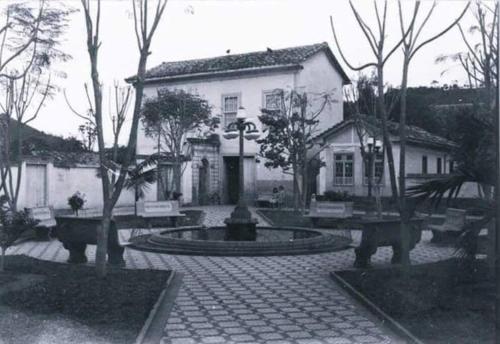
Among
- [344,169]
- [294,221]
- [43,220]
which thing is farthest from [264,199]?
[43,220]

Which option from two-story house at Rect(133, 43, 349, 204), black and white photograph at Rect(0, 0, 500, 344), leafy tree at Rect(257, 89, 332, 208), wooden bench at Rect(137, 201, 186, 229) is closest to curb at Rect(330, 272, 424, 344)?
black and white photograph at Rect(0, 0, 500, 344)

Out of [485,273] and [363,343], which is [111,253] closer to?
A: [363,343]

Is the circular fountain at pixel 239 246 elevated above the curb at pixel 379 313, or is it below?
above

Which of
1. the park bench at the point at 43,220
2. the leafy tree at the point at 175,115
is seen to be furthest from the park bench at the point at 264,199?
the park bench at the point at 43,220

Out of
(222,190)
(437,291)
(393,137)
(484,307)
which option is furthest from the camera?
(222,190)

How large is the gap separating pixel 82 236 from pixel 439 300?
5737mm

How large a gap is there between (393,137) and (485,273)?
15.6 m

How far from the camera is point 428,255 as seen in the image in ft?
33.0

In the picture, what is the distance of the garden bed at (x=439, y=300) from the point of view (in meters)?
5.05

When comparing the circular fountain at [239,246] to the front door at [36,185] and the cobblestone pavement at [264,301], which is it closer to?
the cobblestone pavement at [264,301]

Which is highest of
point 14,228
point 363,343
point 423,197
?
point 423,197

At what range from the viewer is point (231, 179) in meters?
25.8

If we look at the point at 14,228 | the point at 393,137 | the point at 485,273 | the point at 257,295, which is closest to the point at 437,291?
the point at 485,273

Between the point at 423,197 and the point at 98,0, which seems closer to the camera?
the point at 423,197
